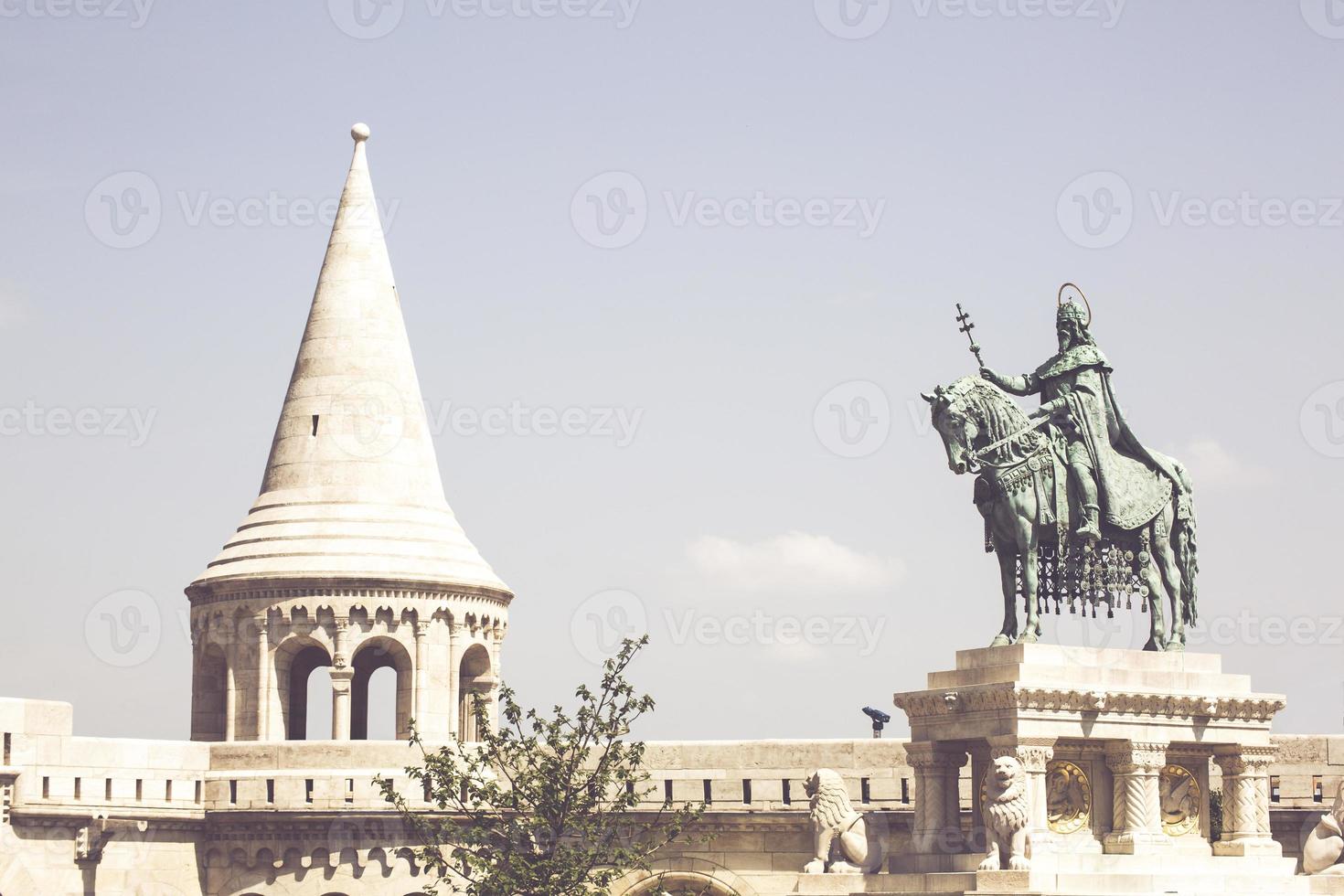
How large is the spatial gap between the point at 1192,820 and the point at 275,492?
19.8 m

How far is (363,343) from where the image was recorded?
48.3 metres

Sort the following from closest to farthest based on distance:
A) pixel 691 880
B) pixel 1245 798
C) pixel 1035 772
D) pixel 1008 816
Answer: pixel 1008 816 → pixel 1035 772 → pixel 1245 798 → pixel 691 880

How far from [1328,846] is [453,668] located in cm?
1754

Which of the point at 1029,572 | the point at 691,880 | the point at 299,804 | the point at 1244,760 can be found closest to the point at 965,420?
the point at 1029,572

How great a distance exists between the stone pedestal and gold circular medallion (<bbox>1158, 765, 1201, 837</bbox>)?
0.01 meters

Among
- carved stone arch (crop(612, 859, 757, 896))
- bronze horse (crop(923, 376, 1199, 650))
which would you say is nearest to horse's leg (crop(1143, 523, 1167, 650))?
bronze horse (crop(923, 376, 1199, 650))

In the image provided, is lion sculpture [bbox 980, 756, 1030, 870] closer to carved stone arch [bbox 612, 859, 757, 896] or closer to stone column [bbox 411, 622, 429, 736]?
carved stone arch [bbox 612, 859, 757, 896]

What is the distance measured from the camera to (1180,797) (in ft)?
108

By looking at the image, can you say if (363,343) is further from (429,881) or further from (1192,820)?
(1192,820)

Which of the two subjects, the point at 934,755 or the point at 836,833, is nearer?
the point at 934,755

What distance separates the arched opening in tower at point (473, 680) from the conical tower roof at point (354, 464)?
3.77 ft

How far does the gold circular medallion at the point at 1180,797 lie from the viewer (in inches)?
1294

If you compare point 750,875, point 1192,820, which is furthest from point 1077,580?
point 750,875

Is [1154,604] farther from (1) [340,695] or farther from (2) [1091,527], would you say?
(1) [340,695]
